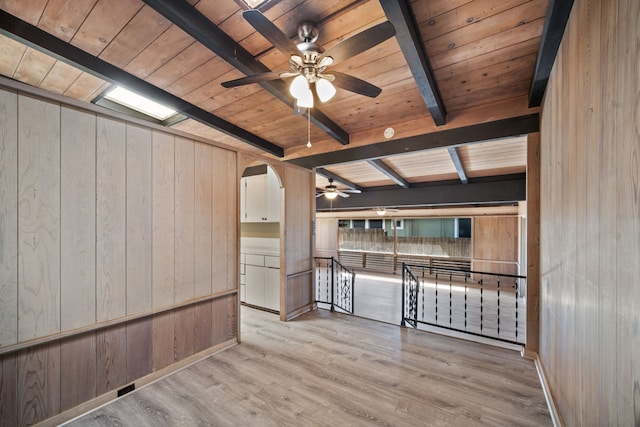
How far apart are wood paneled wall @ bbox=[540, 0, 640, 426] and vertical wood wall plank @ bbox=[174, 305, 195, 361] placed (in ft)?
9.81

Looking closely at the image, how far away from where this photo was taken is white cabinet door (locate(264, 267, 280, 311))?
14.1 feet

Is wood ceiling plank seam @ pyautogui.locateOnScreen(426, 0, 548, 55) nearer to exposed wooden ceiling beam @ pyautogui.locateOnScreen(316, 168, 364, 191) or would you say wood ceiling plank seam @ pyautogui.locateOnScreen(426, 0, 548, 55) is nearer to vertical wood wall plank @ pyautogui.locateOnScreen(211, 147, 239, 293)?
vertical wood wall plank @ pyautogui.locateOnScreen(211, 147, 239, 293)

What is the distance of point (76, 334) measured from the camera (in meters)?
1.94

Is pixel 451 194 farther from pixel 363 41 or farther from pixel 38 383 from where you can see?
pixel 38 383

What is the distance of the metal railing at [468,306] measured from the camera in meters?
3.87

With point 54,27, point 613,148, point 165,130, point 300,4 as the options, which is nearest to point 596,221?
point 613,148

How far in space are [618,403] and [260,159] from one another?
11.1 ft

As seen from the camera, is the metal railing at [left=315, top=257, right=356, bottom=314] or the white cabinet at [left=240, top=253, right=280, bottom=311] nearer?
the white cabinet at [left=240, top=253, right=280, bottom=311]

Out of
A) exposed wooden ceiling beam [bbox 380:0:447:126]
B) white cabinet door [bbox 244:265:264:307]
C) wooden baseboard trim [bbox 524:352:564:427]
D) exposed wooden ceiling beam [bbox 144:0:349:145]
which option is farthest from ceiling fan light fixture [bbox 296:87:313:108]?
white cabinet door [bbox 244:265:264:307]

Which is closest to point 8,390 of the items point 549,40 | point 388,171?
point 549,40

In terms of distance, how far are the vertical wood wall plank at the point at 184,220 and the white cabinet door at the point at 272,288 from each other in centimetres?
177

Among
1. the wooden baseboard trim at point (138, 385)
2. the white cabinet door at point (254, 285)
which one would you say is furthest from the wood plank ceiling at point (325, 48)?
the wooden baseboard trim at point (138, 385)

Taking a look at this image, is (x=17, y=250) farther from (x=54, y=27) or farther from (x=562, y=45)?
(x=562, y=45)

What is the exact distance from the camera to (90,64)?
2.21m
